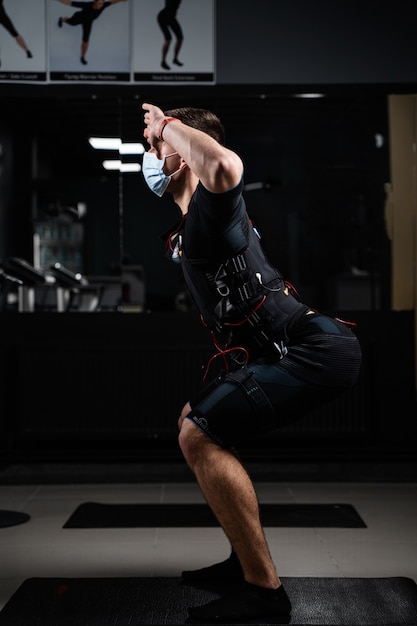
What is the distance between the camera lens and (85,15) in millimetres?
5098

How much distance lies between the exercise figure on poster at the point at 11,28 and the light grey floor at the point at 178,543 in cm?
254

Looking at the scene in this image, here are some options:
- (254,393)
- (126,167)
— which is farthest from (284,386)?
(126,167)

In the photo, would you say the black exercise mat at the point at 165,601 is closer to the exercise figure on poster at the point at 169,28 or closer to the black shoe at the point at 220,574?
the black shoe at the point at 220,574

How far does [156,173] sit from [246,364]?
707 mm

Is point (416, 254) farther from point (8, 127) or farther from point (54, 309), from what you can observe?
point (8, 127)

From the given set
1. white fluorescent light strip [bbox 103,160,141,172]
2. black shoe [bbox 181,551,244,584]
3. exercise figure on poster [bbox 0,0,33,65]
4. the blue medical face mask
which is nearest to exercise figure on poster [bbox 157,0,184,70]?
white fluorescent light strip [bbox 103,160,141,172]

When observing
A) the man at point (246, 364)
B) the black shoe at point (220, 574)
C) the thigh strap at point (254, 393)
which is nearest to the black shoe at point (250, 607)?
the man at point (246, 364)

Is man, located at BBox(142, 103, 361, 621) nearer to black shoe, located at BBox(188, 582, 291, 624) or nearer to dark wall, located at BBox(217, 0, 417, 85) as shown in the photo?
black shoe, located at BBox(188, 582, 291, 624)

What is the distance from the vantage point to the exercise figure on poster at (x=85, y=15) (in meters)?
5.09

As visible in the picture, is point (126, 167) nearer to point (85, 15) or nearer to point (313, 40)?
point (85, 15)

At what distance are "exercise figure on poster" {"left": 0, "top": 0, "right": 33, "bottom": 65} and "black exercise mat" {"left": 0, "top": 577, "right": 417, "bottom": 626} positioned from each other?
3.17 meters

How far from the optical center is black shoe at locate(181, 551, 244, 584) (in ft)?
10.0

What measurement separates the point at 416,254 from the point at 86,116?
2.23 m

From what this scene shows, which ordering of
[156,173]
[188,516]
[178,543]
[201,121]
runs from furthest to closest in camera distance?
1. [188,516]
2. [178,543]
3. [156,173]
4. [201,121]
